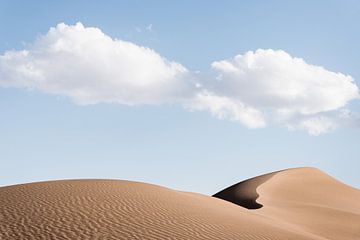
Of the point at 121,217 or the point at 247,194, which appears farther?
the point at 247,194

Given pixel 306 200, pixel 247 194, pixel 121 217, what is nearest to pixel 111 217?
pixel 121 217

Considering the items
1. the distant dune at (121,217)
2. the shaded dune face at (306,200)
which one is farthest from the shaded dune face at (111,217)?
the shaded dune face at (306,200)

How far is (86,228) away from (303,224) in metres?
13.8

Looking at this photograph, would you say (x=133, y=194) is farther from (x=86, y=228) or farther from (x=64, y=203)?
(x=86, y=228)

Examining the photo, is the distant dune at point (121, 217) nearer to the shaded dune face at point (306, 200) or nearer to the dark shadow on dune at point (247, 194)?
the shaded dune face at point (306, 200)

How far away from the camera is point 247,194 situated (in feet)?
129

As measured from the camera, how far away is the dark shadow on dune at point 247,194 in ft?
117

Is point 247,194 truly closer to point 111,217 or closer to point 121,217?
point 121,217

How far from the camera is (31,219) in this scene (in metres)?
14.4

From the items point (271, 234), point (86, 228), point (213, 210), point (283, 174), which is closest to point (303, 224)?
point (213, 210)

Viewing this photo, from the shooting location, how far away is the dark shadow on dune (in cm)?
3556

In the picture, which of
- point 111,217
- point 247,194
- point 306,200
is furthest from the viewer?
point 306,200

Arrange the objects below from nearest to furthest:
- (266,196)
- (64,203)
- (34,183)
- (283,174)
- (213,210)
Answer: (64,203), (213,210), (34,183), (266,196), (283,174)

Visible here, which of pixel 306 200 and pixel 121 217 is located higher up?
pixel 306 200
